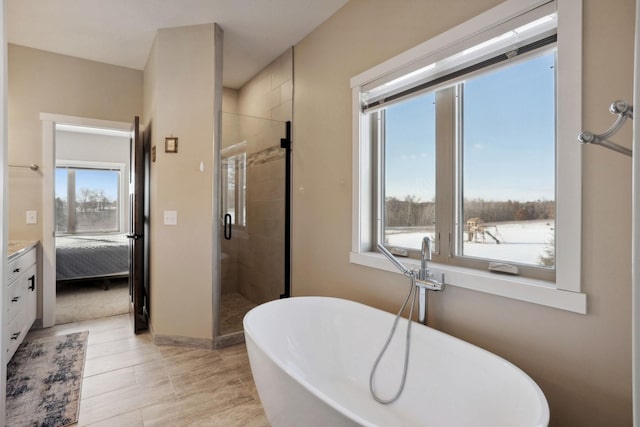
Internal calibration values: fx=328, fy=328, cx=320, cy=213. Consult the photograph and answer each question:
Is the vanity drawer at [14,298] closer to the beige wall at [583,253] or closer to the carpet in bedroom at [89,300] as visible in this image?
the carpet in bedroom at [89,300]

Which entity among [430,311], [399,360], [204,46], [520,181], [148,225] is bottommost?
[399,360]

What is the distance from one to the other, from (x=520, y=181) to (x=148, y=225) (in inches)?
124

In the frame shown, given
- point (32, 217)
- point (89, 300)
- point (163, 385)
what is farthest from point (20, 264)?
point (89, 300)

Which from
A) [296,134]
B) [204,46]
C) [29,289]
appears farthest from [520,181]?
[29,289]

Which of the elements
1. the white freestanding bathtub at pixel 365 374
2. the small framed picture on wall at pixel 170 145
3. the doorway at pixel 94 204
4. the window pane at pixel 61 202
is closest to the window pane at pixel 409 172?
the white freestanding bathtub at pixel 365 374

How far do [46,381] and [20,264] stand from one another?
3.22 ft

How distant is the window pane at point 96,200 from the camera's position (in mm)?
5957

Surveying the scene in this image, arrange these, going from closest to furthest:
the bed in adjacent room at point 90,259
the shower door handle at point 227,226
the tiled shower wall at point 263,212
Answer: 1. the shower door handle at point 227,226
2. the tiled shower wall at point 263,212
3. the bed in adjacent room at point 90,259

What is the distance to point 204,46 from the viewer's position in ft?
9.21

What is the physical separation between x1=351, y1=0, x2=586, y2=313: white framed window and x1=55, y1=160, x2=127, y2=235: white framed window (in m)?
5.64

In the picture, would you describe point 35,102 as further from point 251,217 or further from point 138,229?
point 251,217

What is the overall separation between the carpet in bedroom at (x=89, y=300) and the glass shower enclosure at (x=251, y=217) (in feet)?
5.33

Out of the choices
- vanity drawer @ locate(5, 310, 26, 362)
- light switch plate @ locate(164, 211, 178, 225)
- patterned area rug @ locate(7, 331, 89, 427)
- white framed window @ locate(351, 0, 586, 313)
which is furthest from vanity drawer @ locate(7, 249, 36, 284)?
white framed window @ locate(351, 0, 586, 313)

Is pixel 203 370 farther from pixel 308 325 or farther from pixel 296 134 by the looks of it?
pixel 296 134
